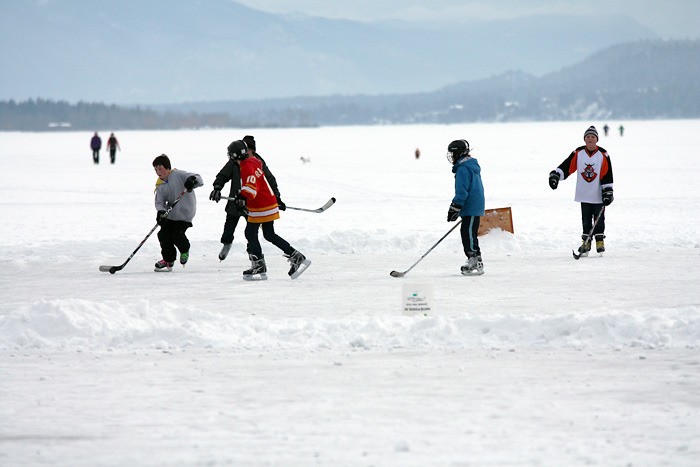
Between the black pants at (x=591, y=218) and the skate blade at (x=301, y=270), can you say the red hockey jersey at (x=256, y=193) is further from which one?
the black pants at (x=591, y=218)

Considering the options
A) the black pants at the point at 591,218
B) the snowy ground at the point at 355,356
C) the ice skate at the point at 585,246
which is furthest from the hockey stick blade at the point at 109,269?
the black pants at the point at 591,218

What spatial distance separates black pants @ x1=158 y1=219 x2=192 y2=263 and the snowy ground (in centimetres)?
28

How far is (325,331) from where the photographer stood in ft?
23.2

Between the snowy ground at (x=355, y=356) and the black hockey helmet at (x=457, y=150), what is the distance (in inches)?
44.6

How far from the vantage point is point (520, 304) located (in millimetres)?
8406

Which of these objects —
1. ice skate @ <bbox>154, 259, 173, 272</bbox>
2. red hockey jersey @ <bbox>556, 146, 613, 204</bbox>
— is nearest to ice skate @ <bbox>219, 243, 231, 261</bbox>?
ice skate @ <bbox>154, 259, 173, 272</bbox>

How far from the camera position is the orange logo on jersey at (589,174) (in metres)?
11.8

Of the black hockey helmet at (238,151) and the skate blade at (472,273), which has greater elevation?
the black hockey helmet at (238,151)

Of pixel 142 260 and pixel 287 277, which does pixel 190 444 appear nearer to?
pixel 287 277

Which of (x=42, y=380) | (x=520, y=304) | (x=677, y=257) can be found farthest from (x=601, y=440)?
(x=677, y=257)

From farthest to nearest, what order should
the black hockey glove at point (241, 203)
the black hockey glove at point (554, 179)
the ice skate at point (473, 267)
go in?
the black hockey glove at point (554, 179), the ice skate at point (473, 267), the black hockey glove at point (241, 203)

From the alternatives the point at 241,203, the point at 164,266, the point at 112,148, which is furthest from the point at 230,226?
the point at 112,148

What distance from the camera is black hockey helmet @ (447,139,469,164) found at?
10430 mm

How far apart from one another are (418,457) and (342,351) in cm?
227
